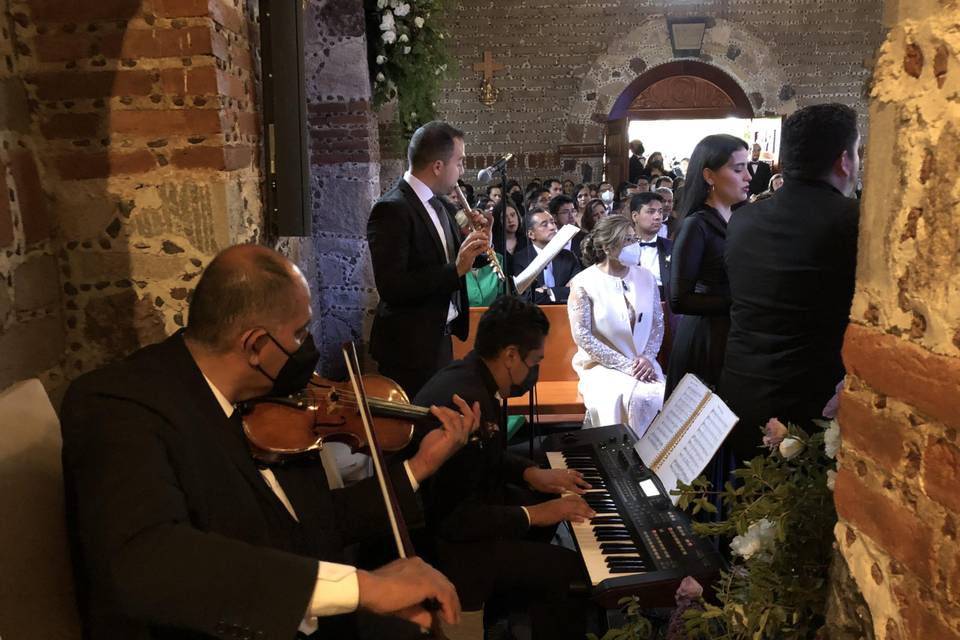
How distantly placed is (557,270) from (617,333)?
60.9 inches

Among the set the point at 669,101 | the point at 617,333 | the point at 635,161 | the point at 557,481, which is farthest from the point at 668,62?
the point at 557,481

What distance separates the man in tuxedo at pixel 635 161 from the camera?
402 inches

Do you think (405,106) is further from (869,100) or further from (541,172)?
(541,172)

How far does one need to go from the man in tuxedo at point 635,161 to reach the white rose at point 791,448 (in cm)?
897

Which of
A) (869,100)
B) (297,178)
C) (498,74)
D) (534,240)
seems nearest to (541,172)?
(498,74)

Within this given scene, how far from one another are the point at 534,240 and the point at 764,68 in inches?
235

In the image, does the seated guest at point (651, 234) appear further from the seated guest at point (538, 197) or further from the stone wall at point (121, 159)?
the stone wall at point (121, 159)

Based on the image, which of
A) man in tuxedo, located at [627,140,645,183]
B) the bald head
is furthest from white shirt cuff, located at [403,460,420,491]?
man in tuxedo, located at [627,140,645,183]

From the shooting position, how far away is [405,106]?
197 inches

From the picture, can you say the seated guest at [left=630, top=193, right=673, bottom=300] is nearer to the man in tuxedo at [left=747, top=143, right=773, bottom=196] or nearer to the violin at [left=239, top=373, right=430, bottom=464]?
the man in tuxedo at [left=747, top=143, right=773, bottom=196]

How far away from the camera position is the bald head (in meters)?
1.53

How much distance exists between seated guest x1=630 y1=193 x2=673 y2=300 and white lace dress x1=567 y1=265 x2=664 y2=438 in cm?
113

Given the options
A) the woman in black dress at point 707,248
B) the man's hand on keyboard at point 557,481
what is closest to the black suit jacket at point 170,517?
the man's hand on keyboard at point 557,481

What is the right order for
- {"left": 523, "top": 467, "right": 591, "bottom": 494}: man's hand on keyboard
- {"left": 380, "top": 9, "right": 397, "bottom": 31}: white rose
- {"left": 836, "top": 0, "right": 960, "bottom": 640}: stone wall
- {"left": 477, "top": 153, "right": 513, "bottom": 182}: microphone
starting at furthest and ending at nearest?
{"left": 380, "top": 9, "right": 397, "bottom": 31}: white rose → {"left": 477, "top": 153, "right": 513, "bottom": 182}: microphone → {"left": 523, "top": 467, "right": 591, "bottom": 494}: man's hand on keyboard → {"left": 836, "top": 0, "right": 960, "bottom": 640}: stone wall
